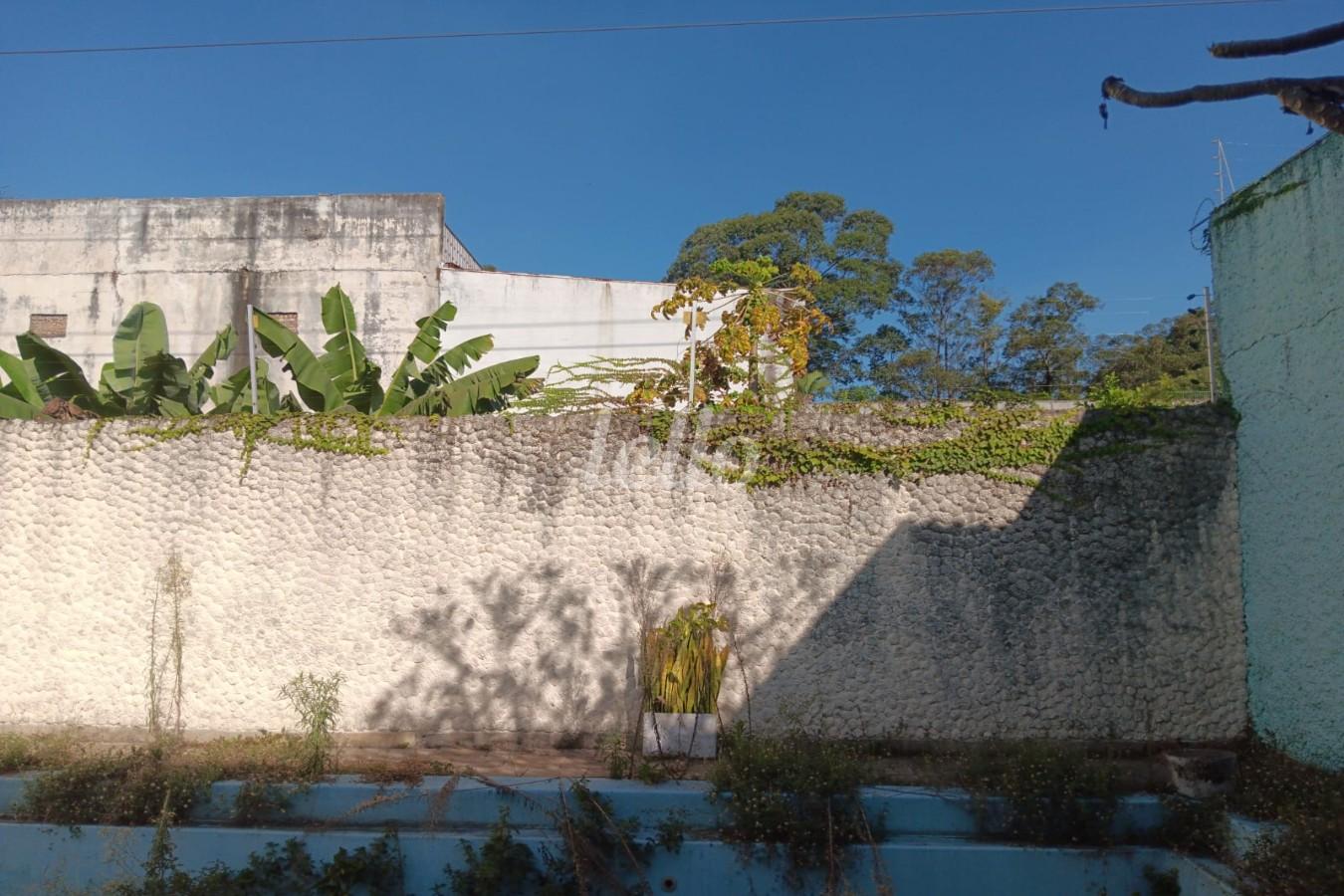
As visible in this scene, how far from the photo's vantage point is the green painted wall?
229 inches

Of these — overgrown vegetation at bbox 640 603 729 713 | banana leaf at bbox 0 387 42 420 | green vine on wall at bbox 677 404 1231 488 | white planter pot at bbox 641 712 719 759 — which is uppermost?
banana leaf at bbox 0 387 42 420

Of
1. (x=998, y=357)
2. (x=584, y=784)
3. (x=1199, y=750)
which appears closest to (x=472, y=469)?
(x=584, y=784)

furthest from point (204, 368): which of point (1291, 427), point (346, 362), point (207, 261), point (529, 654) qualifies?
point (1291, 427)

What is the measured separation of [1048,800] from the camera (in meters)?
5.66

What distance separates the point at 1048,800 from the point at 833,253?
640 inches

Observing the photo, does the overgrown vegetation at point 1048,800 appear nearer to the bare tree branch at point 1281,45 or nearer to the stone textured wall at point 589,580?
the stone textured wall at point 589,580

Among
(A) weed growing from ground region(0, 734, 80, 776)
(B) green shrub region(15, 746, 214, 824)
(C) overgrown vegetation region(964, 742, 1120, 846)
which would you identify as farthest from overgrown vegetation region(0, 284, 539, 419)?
(C) overgrown vegetation region(964, 742, 1120, 846)

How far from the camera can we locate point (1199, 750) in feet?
20.3

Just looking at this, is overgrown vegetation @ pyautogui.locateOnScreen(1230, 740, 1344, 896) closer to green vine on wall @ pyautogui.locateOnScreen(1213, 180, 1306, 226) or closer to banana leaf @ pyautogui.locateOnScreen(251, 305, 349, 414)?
green vine on wall @ pyautogui.locateOnScreen(1213, 180, 1306, 226)

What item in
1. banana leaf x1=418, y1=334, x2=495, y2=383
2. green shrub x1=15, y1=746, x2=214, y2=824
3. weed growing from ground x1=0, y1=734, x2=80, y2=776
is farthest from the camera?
banana leaf x1=418, y1=334, x2=495, y2=383

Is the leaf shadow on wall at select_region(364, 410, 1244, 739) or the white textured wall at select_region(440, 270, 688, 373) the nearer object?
the leaf shadow on wall at select_region(364, 410, 1244, 739)

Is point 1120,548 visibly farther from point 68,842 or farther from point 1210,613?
point 68,842

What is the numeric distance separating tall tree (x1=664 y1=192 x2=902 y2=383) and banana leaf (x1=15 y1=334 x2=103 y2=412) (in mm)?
12487

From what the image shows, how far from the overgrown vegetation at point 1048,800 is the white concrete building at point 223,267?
9364mm
